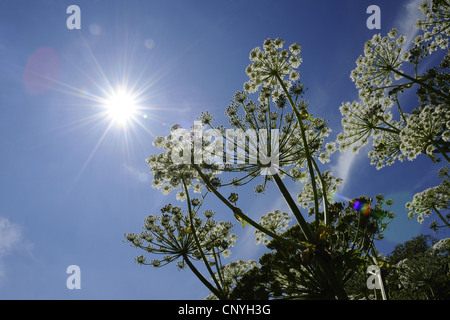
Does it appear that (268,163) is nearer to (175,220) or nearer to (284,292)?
(284,292)

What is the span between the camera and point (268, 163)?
8742mm

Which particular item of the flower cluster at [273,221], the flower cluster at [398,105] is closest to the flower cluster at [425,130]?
the flower cluster at [398,105]

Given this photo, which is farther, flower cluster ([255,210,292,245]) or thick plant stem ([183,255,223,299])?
flower cluster ([255,210,292,245])

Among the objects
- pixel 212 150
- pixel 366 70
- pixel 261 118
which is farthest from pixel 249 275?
pixel 366 70

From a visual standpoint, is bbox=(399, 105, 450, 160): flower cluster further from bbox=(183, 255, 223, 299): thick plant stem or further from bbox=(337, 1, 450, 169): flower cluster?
bbox=(183, 255, 223, 299): thick plant stem

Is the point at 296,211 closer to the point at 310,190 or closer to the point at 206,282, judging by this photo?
the point at 206,282

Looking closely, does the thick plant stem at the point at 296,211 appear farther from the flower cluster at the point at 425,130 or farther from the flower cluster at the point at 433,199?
the flower cluster at the point at 433,199

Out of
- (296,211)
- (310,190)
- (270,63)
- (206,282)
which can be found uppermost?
(270,63)

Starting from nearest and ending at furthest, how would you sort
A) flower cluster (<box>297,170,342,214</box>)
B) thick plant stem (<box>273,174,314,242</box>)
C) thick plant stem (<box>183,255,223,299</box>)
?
thick plant stem (<box>273,174,314,242</box>), thick plant stem (<box>183,255,223,299</box>), flower cluster (<box>297,170,342,214</box>)

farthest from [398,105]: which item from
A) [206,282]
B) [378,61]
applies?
[206,282]

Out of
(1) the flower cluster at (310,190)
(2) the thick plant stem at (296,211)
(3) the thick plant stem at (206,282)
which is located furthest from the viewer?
(1) the flower cluster at (310,190)

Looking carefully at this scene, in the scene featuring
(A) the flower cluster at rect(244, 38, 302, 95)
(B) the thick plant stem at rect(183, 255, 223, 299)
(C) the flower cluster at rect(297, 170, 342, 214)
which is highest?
(A) the flower cluster at rect(244, 38, 302, 95)

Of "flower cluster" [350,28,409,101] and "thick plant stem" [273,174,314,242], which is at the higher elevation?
"flower cluster" [350,28,409,101]

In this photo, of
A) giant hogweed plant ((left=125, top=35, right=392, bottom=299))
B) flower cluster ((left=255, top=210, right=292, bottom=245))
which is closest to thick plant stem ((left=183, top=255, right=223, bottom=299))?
giant hogweed plant ((left=125, top=35, right=392, bottom=299))
